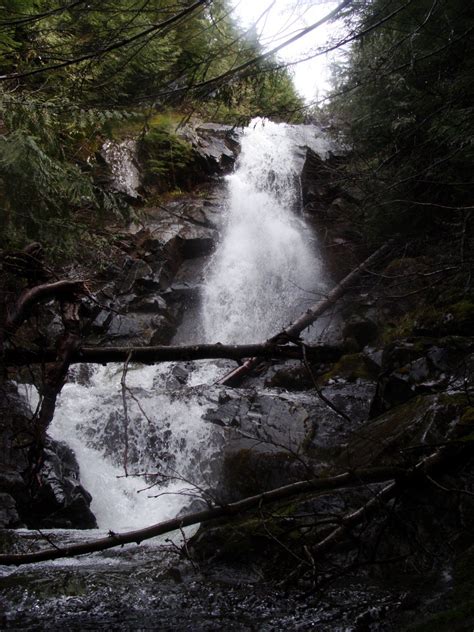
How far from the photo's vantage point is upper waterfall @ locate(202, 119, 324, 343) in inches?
576

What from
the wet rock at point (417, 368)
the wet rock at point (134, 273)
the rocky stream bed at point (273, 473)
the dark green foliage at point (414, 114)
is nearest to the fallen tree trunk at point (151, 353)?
the rocky stream bed at point (273, 473)

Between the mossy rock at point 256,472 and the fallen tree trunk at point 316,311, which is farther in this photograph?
the fallen tree trunk at point 316,311

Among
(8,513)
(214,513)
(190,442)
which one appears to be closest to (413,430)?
(214,513)

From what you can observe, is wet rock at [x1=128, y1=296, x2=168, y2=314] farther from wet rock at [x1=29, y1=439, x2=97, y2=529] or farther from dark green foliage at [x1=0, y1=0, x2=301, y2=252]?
wet rock at [x1=29, y1=439, x2=97, y2=529]

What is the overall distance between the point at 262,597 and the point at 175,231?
12.6 m

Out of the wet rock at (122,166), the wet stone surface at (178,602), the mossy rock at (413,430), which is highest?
the wet rock at (122,166)

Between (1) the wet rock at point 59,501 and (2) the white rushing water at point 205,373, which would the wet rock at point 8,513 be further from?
(2) the white rushing water at point 205,373

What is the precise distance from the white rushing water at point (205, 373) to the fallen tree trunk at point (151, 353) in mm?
599

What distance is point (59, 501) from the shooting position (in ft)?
22.2

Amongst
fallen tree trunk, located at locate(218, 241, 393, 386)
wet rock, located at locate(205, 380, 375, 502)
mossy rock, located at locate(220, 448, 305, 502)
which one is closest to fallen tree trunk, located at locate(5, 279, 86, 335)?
wet rock, located at locate(205, 380, 375, 502)

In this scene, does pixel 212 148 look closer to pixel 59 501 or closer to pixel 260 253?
pixel 260 253

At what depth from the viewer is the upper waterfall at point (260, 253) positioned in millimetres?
14641

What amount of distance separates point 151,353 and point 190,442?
5.08 m

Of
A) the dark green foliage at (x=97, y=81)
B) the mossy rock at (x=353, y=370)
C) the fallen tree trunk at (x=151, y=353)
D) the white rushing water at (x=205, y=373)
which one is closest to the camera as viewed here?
the dark green foliage at (x=97, y=81)
